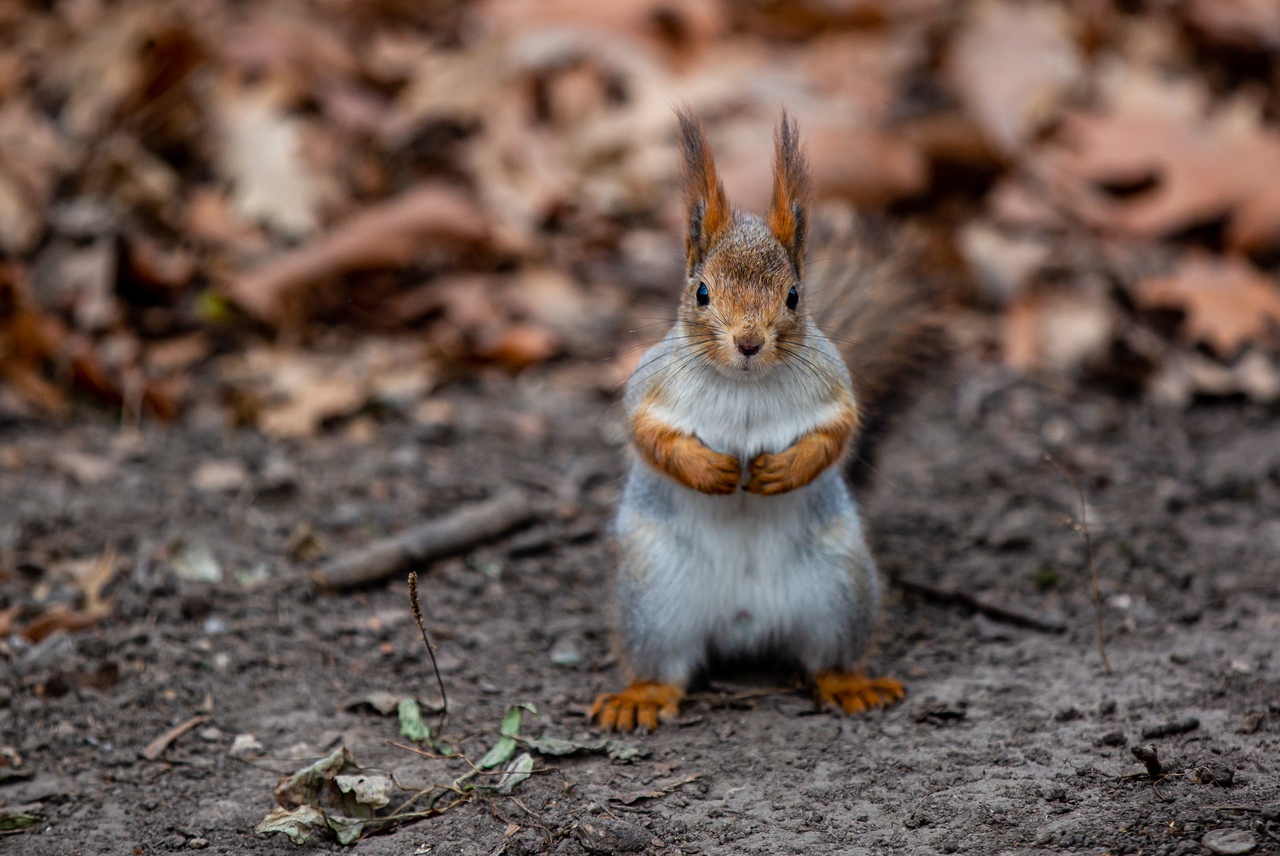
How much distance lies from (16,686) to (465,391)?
1983mm

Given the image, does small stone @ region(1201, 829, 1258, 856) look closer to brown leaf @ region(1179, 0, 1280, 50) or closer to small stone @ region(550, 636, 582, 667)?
small stone @ region(550, 636, 582, 667)

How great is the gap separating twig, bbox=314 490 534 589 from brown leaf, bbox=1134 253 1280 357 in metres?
2.45

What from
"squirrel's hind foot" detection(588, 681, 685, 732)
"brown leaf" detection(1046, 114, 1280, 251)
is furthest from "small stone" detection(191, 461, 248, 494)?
"brown leaf" detection(1046, 114, 1280, 251)

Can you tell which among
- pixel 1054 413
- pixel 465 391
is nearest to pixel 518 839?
pixel 465 391

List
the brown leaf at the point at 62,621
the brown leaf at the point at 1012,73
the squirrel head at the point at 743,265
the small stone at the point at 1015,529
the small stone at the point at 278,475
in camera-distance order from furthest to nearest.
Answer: the brown leaf at the point at 1012,73, the small stone at the point at 278,475, the small stone at the point at 1015,529, the brown leaf at the point at 62,621, the squirrel head at the point at 743,265

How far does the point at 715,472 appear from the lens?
248 cm

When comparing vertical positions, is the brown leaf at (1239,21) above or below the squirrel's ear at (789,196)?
above

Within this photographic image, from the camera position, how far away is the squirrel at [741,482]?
8.19 feet

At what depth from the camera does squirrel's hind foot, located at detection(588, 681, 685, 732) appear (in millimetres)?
2619

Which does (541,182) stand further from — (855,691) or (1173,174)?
(855,691)

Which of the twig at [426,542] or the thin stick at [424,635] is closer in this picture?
the thin stick at [424,635]

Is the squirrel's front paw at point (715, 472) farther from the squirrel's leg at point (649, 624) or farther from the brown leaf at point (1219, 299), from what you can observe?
the brown leaf at point (1219, 299)

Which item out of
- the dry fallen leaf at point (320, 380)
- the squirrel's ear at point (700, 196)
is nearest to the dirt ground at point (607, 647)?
the dry fallen leaf at point (320, 380)

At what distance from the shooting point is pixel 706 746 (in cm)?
255
